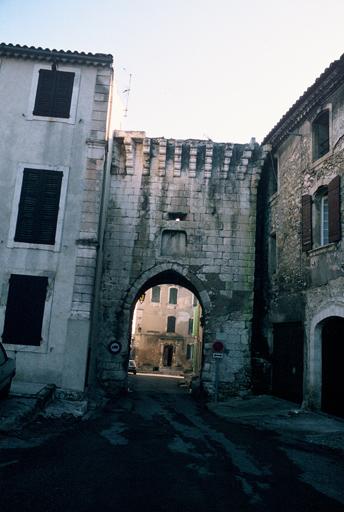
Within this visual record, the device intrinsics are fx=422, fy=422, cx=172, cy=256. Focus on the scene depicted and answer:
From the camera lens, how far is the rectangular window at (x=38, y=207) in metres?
12.0

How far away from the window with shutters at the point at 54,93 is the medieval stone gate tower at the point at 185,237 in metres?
3.39

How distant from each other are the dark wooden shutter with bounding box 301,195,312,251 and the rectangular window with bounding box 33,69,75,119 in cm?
757

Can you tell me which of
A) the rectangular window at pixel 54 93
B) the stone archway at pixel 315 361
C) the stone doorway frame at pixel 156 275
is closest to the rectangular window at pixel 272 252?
the stone doorway frame at pixel 156 275

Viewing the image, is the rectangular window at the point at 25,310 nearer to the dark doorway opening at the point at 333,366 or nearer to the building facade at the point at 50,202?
the building facade at the point at 50,202

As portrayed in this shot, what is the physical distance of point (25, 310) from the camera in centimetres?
1155

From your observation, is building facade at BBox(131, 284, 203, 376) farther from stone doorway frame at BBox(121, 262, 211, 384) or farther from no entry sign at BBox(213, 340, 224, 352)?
no entry sign at BBox(213, 340, 224, 352)

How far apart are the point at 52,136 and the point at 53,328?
5.67m

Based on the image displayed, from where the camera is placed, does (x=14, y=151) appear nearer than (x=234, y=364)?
Yes

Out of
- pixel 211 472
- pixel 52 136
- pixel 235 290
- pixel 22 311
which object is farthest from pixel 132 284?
pixel 211 472

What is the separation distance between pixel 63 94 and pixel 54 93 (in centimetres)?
27

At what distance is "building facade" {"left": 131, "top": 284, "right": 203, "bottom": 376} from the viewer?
136 feet

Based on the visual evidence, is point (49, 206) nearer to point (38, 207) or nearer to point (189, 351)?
point (38, 207)

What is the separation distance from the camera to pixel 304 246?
12289mm

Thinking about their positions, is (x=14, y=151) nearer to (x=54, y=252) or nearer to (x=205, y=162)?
(x=54, y=252)
